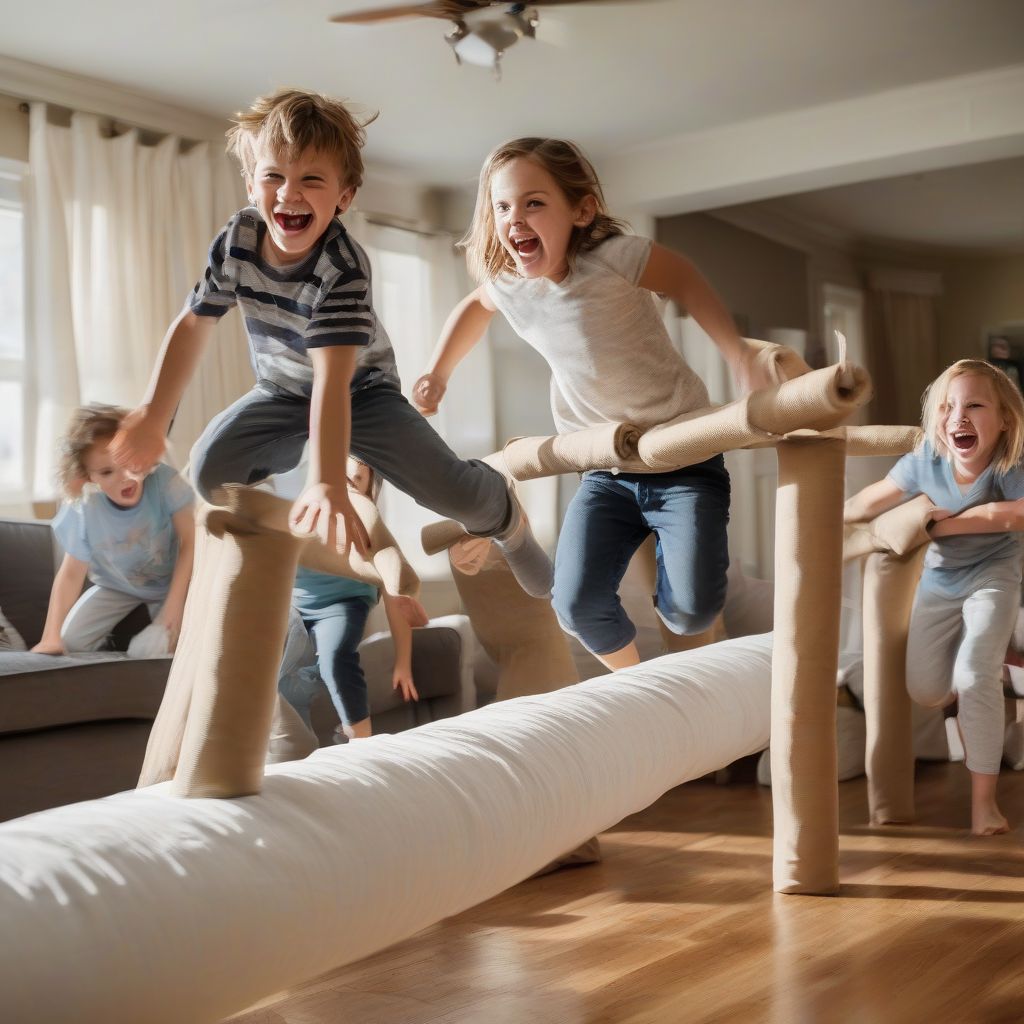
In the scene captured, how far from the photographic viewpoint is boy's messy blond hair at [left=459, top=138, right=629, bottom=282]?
5.88ft

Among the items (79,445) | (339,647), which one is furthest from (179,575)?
(339,647)

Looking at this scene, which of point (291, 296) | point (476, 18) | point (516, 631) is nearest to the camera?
point (291, 296)

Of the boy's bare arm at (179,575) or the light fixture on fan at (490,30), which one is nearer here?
the boy's bare arm at (179,575)

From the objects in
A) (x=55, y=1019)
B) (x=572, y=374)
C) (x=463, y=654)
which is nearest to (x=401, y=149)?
(x=463, y=654)

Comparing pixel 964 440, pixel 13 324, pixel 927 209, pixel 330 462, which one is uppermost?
pixel 927 209

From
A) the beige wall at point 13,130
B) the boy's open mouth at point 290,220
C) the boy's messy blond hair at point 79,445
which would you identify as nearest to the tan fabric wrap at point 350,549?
the boy's open mouth at point 290,220

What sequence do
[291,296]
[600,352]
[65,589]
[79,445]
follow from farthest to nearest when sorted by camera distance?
[65,589] → [79,445] → [600,352] → [291,296]

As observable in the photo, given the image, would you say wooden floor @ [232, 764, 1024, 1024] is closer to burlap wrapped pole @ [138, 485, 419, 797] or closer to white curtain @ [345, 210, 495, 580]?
burlap wrapped pole @ [138, 485, 419, 797]

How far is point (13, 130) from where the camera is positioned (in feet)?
14.5

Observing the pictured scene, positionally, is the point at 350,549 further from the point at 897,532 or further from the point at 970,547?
the point at 970,547

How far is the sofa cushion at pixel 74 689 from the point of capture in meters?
2.60

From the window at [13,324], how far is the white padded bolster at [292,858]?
132 inches

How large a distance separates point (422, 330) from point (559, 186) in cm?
406

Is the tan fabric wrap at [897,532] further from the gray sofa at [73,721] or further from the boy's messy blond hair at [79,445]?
the boy's messy blond hair at [79,445]
